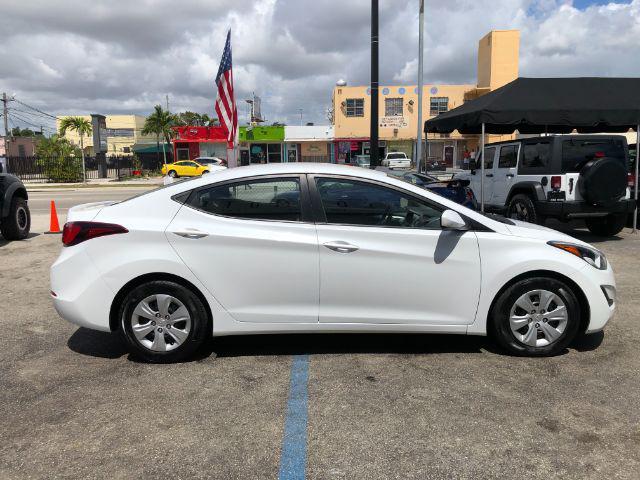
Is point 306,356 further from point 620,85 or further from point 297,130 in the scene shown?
point 297,130

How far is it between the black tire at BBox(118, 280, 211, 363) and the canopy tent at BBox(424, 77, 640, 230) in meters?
7.45

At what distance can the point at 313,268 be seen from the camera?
3996mm

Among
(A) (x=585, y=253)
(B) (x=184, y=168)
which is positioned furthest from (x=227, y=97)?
(B) (x=184, y=168)

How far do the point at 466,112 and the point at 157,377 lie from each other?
29.5 ft

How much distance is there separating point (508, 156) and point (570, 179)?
4.99ft

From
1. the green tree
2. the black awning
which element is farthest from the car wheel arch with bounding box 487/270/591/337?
the green tree

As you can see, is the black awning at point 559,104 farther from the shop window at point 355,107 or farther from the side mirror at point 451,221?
the shop window at point 355,107

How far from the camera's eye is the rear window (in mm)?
9078

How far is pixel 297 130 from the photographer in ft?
159

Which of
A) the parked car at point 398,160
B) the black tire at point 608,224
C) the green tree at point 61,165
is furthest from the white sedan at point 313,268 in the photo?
the green tree at point 61,165

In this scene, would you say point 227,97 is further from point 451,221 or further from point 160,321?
point 451,221

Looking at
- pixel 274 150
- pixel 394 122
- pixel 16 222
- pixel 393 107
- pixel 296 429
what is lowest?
pixel 296 429

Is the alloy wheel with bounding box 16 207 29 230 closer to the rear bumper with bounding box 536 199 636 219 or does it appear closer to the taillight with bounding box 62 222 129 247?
the taillight with bounding box 62 222 129 247

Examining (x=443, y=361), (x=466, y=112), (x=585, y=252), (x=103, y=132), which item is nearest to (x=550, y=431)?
(x=443, y=361)
